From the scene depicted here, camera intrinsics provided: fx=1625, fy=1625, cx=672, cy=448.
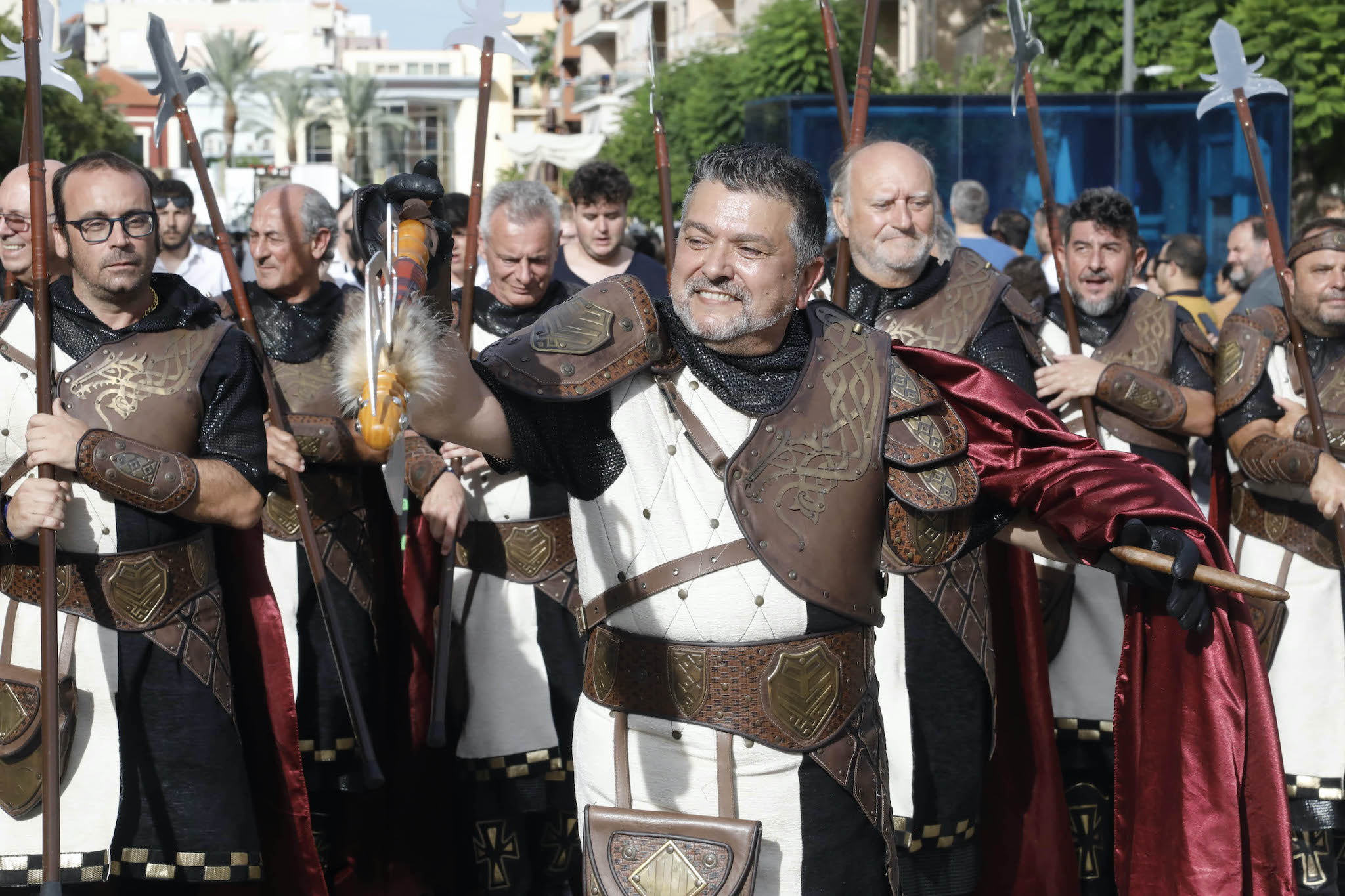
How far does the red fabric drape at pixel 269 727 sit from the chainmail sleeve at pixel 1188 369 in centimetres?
298

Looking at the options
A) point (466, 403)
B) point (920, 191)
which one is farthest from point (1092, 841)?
point (466, 403)

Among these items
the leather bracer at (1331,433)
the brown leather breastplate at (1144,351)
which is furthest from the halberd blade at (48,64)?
the leather bracer at (1331,433)

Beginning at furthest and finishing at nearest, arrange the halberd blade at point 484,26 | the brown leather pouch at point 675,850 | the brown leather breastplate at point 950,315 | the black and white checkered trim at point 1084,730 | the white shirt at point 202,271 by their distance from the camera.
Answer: the white shirt at point 202,271, the black and white checkered trim at point 1084,730, the halberd blade at point 484,26, the brown leather breastplate at point 950,315, the brown leather pouch at point 675,850

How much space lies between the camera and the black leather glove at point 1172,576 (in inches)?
119

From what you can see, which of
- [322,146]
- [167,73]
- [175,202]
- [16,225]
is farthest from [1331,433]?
[322,146]

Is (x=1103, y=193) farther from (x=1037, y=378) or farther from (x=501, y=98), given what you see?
(x=501, y=98)

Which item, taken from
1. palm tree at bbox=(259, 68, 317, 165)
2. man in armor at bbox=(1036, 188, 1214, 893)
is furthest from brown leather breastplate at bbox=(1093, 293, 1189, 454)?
palm tree at bbox=(259, 68, 317, 165)

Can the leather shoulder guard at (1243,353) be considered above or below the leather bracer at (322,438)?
above

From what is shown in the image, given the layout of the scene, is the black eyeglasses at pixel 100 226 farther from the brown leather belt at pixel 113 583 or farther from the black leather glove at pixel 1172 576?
the black leather glove at pixel 1172 576

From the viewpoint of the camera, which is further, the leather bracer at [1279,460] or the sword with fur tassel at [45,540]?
the leather bracer at [1279,460]

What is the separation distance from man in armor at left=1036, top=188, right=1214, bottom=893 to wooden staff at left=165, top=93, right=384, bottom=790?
2146 millimetres

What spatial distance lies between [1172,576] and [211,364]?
222 cm

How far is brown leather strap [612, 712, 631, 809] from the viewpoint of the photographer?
288 centimetres

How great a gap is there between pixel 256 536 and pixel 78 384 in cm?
68
